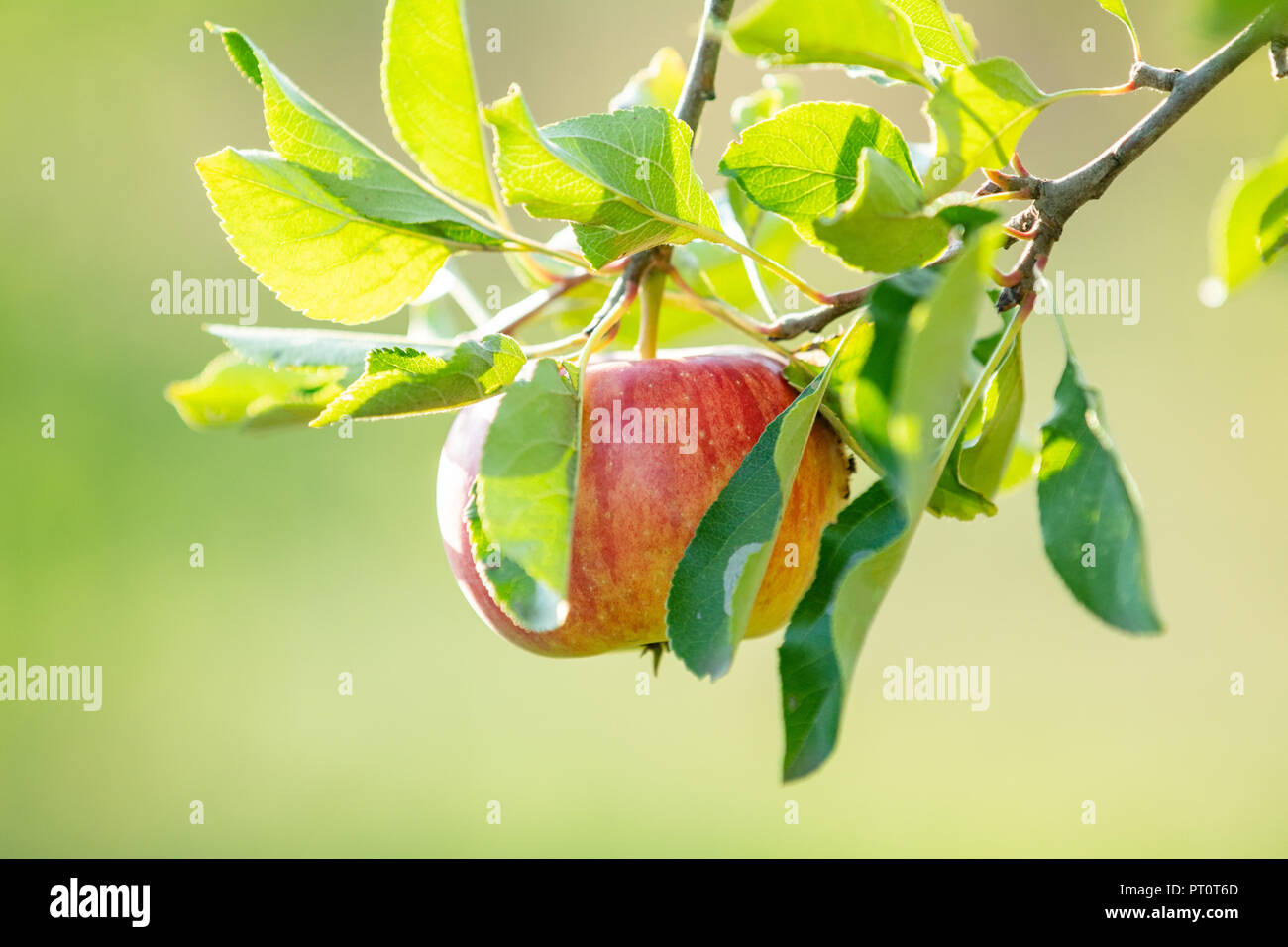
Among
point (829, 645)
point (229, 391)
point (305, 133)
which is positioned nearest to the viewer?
point (829, 645)

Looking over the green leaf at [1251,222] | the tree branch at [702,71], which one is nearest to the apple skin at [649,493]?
the tree branch at [702,71]

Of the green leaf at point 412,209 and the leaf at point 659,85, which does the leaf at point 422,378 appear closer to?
the green leaf at point 412,209

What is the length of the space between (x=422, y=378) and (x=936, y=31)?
0.27m

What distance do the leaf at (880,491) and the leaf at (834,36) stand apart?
0.11 metres

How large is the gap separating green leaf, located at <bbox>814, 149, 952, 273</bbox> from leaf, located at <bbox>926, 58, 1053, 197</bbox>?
0.06 feet

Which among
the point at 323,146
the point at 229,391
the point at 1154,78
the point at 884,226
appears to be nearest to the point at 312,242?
the point at 323,146

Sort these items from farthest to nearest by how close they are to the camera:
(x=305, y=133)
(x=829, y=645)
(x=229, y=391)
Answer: (x=229, y=391), (x=305, y=133), (x=829, y=645)

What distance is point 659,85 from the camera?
0.76 metres

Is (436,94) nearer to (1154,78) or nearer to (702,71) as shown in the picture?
(702,71)

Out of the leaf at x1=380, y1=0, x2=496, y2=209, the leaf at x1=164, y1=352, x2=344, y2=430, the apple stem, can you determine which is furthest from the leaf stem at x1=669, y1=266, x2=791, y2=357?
the leaf at x1=164, y1=352, x2=344, y2=430

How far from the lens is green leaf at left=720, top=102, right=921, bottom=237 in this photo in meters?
0.46

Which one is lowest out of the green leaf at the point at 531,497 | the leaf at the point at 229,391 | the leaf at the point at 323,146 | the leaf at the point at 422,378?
the green leaf at the point at 531,497

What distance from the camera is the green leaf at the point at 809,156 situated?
1.50 feet

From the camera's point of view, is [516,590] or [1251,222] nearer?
[516,590]
